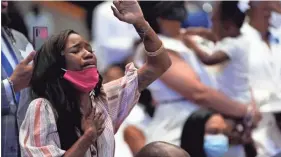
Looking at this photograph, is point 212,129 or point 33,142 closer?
point 33,142

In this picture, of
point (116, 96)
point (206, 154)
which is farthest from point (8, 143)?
point (206, 154)

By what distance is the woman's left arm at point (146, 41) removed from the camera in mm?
2832

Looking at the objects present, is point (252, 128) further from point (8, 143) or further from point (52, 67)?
point (52, 67)

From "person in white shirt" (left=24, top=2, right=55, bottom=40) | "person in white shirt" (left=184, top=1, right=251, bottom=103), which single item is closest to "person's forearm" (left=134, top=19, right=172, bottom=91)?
"person in white shirt" (left=24, top=2, right=55, bottom=40)

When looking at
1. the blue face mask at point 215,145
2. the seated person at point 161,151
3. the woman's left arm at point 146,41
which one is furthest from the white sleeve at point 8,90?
the blue face mask at point 215,145

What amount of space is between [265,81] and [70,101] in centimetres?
186

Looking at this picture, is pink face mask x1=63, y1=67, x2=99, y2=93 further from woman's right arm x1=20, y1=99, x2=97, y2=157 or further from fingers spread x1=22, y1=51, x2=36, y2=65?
A: fingers spread x1=22, y1=51, x2=36, y2=65

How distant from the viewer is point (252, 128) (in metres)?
4.26

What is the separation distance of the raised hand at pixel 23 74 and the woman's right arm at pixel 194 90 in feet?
3.72

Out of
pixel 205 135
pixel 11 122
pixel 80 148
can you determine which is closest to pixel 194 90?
pixel 205 135

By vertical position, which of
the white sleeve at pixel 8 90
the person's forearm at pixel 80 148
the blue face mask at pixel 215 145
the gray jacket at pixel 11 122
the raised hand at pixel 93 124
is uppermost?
the raised hand at pixel 93 124

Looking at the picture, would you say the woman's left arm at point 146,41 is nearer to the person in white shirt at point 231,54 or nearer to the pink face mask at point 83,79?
the pink face mask at point 83,79

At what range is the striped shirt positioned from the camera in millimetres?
2621

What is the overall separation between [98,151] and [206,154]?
134 cm
